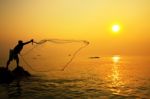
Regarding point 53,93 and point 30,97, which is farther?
point 53,93

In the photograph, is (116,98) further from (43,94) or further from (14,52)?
(14,52)

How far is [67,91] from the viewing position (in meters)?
24.4

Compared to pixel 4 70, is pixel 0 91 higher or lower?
lower

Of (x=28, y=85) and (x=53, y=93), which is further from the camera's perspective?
(x=28, y=85)

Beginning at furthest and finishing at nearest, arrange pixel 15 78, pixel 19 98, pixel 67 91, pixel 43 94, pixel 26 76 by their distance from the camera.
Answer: pixel 26 76 < pixel 15 78 < pixel 67 91 < pixel 43 94 < pixel 19 98

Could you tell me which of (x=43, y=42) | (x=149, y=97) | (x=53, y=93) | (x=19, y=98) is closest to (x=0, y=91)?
(x=19, y=98)

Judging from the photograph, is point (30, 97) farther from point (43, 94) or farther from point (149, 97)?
point (149, 97)

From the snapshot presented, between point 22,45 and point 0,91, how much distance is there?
24.7 ft

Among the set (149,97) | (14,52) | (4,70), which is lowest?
(149,97)

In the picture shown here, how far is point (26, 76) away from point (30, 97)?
12.7 metres

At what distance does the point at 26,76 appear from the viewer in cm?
3338

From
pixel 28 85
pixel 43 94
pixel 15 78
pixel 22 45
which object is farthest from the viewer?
pixel 15 78

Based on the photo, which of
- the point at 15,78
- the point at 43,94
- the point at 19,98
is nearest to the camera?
the point at 19,98

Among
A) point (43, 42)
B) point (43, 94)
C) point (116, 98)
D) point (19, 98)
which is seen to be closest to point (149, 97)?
point (116, 98)
